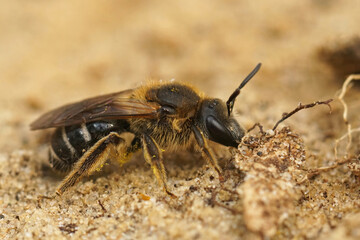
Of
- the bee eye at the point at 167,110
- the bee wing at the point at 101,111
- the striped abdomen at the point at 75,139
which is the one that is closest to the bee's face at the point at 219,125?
the bee eye at the point at 167,110

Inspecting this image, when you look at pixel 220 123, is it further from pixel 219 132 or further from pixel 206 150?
pixel 206 150

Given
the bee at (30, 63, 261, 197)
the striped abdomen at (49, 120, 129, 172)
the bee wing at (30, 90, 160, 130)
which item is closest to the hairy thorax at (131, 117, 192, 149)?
the bee at (30, 63, 261, 197)

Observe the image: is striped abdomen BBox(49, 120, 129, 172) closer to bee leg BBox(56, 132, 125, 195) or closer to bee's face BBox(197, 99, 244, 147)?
bee leg BBox(56, 132, 125, 195)

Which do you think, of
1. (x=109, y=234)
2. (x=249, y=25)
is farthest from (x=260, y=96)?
(x=109, y=234)

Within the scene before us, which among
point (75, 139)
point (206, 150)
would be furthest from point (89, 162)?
point (206, 150)

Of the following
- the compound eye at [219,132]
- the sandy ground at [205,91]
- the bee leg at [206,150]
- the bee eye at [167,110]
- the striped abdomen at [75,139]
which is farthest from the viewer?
the striped abdomen at [75,139]

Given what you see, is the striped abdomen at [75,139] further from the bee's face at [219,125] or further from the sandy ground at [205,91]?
the bee's face at [219,125]
